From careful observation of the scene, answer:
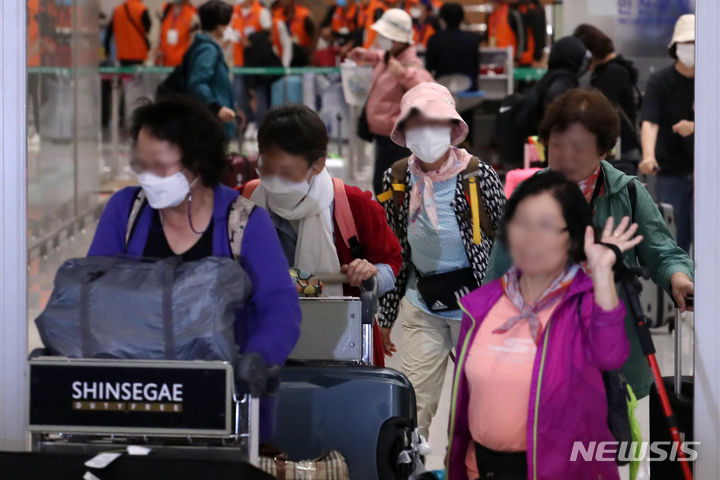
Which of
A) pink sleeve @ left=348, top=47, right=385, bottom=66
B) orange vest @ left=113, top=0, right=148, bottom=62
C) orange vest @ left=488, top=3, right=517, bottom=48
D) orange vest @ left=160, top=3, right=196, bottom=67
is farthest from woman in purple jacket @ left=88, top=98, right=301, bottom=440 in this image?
orange vest @ left=488, top=3, right=517, bottom=48

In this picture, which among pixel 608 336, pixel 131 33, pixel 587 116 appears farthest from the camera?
pixel 131 33

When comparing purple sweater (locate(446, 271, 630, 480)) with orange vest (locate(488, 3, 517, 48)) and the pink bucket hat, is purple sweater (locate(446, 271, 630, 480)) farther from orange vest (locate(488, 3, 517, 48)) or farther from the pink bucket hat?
orange vest (locate(488, 3, 517, 48))

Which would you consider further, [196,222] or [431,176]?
[431,176]

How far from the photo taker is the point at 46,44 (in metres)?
8.91

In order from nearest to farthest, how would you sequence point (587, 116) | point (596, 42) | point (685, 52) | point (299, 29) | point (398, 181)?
point (587, 116)
point (398, 181)
point (685, 52)
point (596, 42)
point (299, 29)

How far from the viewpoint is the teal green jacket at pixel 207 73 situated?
28.6 feet

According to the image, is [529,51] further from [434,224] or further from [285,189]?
[285,189]

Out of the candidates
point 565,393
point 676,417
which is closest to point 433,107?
point 565,393

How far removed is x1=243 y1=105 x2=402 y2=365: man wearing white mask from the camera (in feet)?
11.7

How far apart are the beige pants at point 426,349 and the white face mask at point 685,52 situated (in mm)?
1400

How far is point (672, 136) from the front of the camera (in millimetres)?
5816

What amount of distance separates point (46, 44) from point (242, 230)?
6462 millimetres

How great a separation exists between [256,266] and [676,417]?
136 cm

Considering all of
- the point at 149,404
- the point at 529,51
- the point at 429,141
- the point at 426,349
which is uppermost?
the point at 529,51
